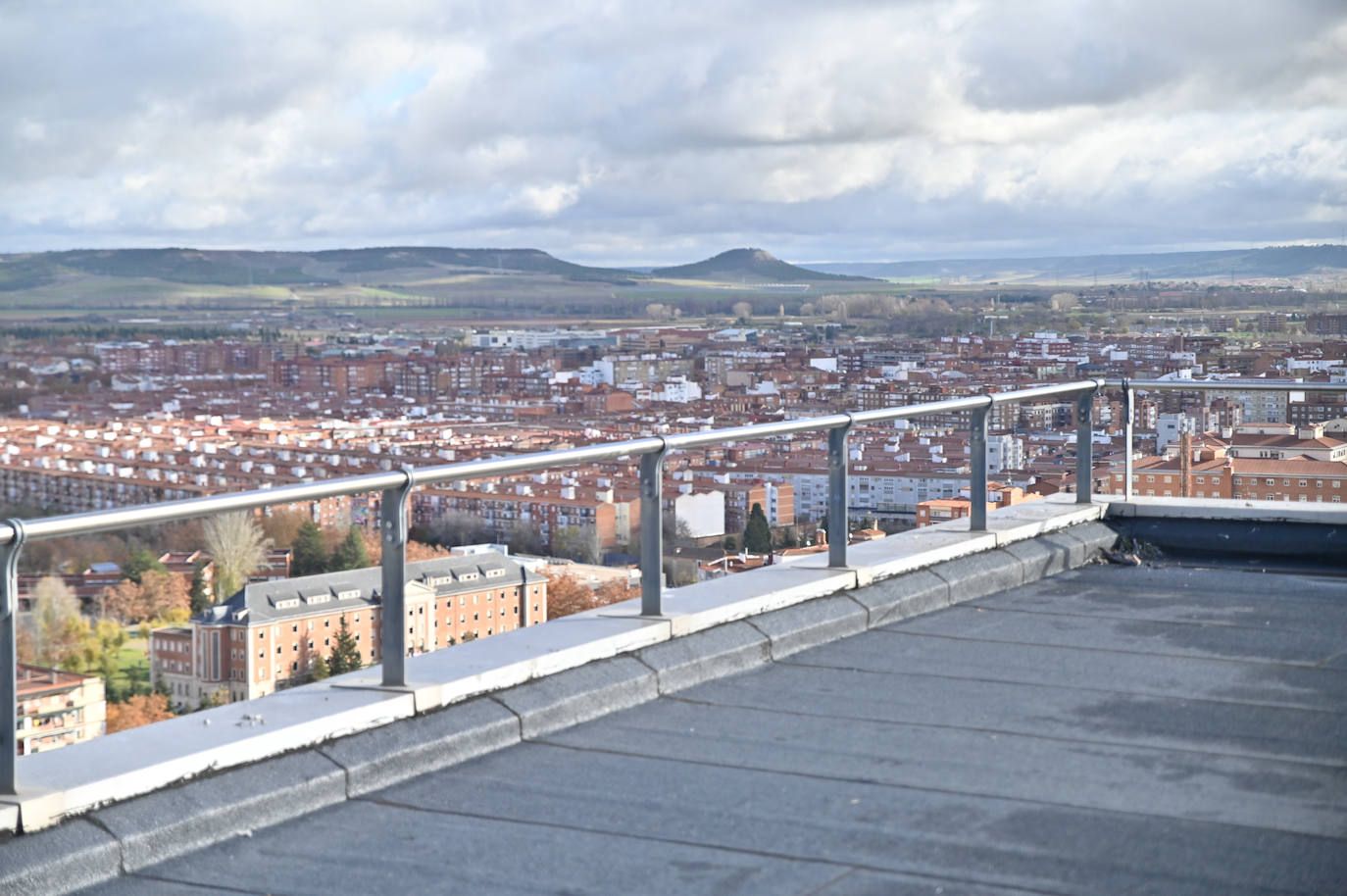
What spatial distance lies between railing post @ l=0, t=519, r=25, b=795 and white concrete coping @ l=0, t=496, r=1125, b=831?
0.09 meters

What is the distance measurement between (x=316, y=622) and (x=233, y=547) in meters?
0.52

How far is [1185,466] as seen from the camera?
30.1 feet

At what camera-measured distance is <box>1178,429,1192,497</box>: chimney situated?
359 inches

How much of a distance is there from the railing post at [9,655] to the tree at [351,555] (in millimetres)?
1191

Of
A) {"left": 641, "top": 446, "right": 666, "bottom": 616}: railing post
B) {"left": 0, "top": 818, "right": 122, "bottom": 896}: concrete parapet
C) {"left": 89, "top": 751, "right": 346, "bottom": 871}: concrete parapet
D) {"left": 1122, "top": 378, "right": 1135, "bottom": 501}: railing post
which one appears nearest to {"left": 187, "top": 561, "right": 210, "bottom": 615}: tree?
{"left": 89, "top": 751, "right": 346, "bottom": 871}: concrete parapet

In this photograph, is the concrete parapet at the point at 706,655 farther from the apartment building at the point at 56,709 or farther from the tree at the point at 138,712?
the apartment building at the point at 56,709

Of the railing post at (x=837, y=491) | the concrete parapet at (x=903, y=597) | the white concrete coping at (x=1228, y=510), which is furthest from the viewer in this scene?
the white concrete coping at (x=1228, y=510)

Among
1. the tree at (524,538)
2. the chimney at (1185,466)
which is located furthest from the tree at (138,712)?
the chimney at (1185,466)

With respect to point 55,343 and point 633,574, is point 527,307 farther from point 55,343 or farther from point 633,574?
point 633,574

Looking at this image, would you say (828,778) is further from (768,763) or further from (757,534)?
(757,534)

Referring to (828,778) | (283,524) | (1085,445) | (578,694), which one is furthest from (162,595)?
(1085,445)

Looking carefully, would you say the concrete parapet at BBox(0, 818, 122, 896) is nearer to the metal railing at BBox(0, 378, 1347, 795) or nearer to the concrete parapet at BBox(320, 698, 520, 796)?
the metal railing at BBox(0, 378, 1347, 795)

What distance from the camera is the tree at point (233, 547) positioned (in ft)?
14.4

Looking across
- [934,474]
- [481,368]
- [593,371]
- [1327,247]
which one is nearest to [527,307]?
[481,368]
